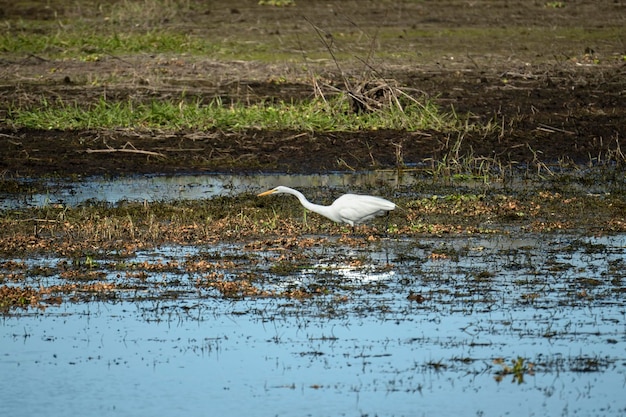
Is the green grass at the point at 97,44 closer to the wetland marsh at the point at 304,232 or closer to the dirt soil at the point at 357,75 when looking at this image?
the wetland marsh at the point at 304,232

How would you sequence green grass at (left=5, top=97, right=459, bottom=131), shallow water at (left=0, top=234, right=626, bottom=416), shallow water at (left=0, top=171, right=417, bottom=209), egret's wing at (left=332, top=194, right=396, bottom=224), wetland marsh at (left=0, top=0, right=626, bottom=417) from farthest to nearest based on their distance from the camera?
green grass at (left=5, top=97, right=459, bottom=131), shallow water at (left=0, top=171, right=417, bottom=209), egret's wing at (left=332, top=194, right=396, bottom=224), wetland marsh at (left=0, top=0, right=626, bottom=417), shallow water at (left=0, top=234, right=626, bottom=416)

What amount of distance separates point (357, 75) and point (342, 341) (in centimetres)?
1313

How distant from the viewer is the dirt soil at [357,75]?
16.1 m

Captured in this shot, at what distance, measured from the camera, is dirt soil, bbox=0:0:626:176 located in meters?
16.1

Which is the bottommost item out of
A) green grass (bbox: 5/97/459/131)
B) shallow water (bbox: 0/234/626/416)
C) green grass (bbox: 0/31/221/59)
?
shallow water (bbox: 0/234/626/416)

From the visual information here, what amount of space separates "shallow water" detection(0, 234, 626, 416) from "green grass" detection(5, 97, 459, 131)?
6521 millimetres

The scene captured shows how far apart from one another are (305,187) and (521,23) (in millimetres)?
16197

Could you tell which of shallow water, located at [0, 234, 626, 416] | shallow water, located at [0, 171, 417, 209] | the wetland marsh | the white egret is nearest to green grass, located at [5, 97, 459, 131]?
the wetland marsh

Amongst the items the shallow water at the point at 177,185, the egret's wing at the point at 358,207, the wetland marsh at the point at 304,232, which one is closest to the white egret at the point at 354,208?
the egret's wing at the point at 358,207

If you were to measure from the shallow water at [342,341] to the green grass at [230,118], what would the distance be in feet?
21.4

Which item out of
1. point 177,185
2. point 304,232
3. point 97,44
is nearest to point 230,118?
point 177,185

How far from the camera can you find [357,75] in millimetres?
21125

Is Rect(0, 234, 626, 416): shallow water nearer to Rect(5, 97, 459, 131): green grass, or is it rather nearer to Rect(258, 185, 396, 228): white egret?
Rect(258, 185, 396, 228): white egret

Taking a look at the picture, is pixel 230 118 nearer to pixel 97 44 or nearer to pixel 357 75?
pixel 357 75
